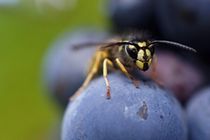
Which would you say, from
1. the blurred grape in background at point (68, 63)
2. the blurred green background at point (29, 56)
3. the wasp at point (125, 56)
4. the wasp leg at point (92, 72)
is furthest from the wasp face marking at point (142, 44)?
the blurred green background at point (29, 56)

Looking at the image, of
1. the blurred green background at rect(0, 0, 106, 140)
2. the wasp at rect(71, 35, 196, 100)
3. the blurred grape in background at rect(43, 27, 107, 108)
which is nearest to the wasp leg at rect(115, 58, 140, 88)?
the wasp at rect(71, 35, 196, 100)

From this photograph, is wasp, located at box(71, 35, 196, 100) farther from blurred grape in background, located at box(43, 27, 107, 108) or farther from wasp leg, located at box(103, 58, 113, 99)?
blurred grape in background, located at box(43, 27, 107, 108)

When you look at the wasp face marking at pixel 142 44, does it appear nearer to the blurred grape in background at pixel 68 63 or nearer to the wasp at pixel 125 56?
the wasp at pixel 125 56

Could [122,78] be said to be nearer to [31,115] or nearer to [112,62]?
[112,62]

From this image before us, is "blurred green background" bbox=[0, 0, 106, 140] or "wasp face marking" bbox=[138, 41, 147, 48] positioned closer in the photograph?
"wasp face marking" bbox=[138, 41, 147, 48]

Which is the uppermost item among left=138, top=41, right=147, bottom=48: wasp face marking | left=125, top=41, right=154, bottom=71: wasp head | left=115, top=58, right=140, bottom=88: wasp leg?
left=138, top=41, right=147, bottom=48: wasp face marking

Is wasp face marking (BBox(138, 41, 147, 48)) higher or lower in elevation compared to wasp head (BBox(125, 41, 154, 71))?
higher

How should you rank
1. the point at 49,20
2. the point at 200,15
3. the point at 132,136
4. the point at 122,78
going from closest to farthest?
the point at 132,136
the point at 122,78
the point at 200,15
the point at 49,20

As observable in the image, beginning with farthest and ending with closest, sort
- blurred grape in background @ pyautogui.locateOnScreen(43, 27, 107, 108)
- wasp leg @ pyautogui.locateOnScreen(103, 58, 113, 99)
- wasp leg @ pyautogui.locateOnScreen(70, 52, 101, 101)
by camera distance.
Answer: blurred grape in background @ pyautogui.locateOnScreen(43, 27, 107, 108) → wasp leg @ pyautogui.locateOnScreen(70, 52, 101, 101) → wasp leg @ pyautogui.locateOnScreen(103, 58, 113, 99)

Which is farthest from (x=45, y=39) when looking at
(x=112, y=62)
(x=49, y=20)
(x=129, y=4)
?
(x=112, y=62)
